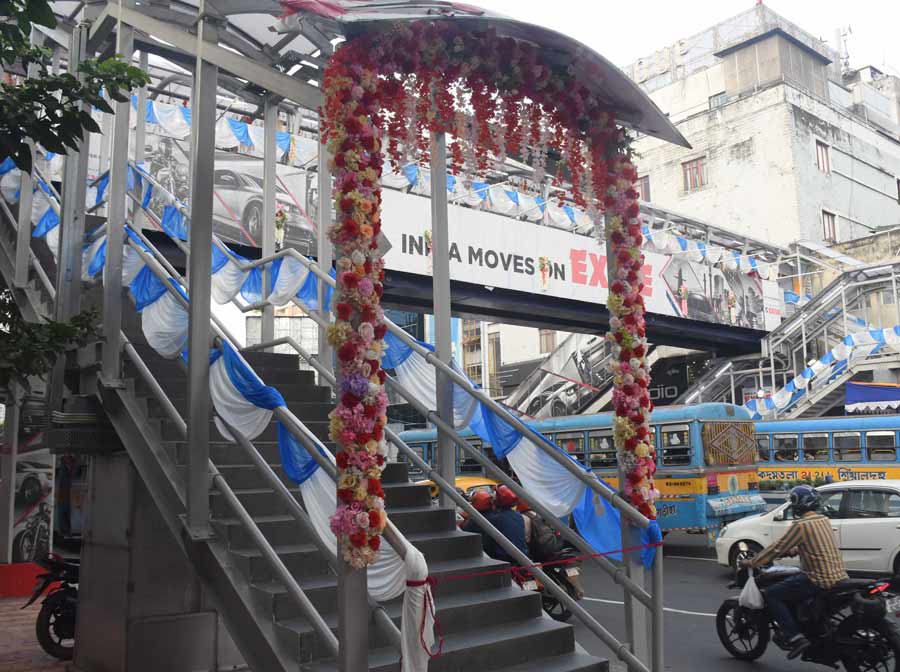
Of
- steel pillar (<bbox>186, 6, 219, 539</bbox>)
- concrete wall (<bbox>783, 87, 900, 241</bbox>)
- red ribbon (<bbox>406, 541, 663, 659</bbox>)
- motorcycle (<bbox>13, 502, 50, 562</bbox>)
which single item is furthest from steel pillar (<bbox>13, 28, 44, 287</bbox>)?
concrete wall (<bbox>783, 87, 900, 241</bbox>)

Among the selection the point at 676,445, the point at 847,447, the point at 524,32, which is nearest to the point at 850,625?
the point at 524,32

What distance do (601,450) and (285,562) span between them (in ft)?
42.8

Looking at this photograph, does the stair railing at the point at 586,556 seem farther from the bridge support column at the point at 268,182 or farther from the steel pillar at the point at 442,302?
the bridge support column at the point at 268,182

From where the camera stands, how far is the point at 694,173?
4200 centimetres

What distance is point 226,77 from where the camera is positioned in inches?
361

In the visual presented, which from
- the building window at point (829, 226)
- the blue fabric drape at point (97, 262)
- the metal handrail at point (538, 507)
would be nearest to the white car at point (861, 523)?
the metal handrail at point (538, 507)

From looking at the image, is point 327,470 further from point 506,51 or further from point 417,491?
point 506,51

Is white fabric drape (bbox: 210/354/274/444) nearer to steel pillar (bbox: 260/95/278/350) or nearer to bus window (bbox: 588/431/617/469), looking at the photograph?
steel pillar (bbox: 260/95/278/350)

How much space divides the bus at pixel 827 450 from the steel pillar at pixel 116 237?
48.5 feet

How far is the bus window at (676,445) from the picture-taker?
51.8ft

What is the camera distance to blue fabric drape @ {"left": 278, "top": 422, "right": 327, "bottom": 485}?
518 cm

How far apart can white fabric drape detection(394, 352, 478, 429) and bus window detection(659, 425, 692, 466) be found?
9.78 metres

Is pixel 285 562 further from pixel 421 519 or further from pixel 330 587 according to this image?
pixel 421 519

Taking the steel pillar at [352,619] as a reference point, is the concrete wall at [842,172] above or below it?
above
